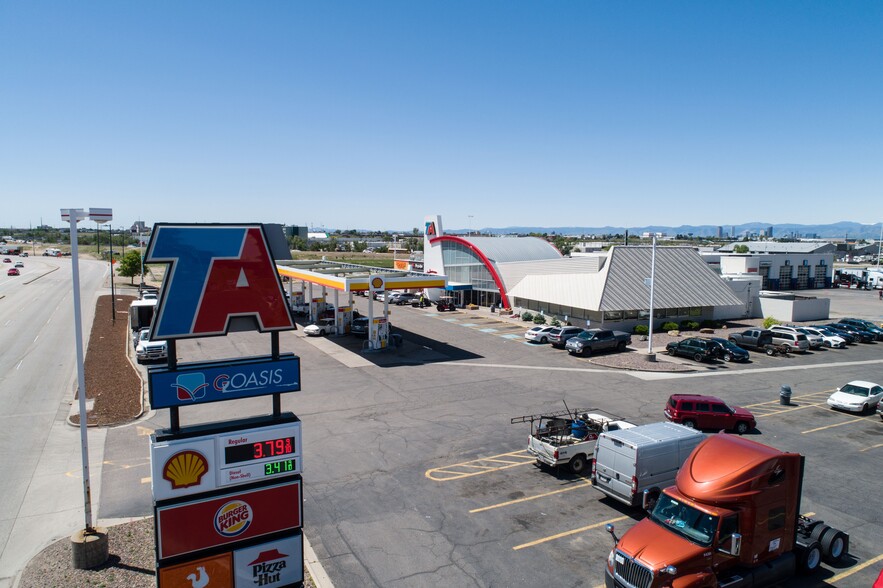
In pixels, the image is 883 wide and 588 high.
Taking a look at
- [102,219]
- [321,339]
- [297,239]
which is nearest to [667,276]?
[321,339]

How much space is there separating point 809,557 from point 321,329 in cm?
3613

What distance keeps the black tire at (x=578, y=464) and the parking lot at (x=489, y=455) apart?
0.56m

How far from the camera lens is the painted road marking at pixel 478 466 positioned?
17484mm

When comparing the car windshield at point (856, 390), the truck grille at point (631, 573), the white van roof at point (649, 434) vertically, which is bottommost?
the car windshield at point (856, 390)

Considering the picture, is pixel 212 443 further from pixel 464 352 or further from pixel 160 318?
pixel 464 352

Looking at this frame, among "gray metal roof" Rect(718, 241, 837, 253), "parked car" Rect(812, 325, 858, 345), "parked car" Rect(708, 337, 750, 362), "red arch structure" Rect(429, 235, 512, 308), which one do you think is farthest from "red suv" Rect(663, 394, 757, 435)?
"gray metal roof" Rect(718, 241, 837, 253)

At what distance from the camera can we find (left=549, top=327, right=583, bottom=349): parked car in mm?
39031

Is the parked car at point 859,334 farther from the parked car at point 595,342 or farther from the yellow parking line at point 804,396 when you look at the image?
the parked car at point 595,342

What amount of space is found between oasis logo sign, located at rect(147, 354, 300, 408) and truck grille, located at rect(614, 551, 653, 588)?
7.21 metres

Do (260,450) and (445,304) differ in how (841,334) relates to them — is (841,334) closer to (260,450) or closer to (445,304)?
(445,304)

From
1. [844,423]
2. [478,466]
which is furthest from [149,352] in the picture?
[844,423]

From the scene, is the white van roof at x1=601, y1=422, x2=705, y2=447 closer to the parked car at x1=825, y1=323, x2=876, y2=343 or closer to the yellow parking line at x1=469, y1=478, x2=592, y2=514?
the yellow parking line at x1=469, y1=478, x2=592, y2=514

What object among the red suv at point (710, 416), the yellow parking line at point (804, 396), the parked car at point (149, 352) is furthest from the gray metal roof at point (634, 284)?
the parked car at point (149, 352)

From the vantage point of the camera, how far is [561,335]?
128 ft
